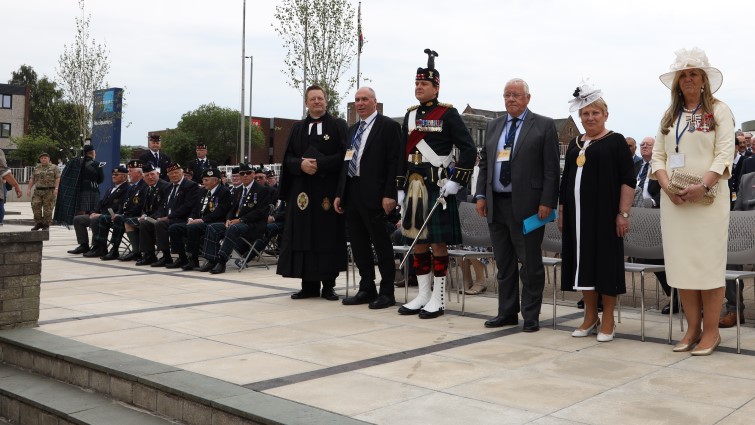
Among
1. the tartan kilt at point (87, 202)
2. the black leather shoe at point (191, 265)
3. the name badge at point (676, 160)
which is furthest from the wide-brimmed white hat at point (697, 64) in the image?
the tartan kilt at point (87, 202)

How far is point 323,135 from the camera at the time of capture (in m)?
7.70

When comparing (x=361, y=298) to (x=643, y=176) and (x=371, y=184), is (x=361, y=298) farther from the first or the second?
(x=643, y=176)

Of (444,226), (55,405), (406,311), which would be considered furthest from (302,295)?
(55,405)

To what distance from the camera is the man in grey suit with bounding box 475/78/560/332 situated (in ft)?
19.7

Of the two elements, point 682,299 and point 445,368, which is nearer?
point 445,368

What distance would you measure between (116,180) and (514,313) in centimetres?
852

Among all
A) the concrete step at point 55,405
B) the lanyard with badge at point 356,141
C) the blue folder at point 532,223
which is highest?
the lanyard with badge at point 356,141

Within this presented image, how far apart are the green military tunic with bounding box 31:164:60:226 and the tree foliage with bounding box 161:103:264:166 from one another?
70228 mm

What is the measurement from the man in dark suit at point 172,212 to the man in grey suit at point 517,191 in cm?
548

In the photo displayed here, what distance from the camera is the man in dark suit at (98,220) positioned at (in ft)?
39.9

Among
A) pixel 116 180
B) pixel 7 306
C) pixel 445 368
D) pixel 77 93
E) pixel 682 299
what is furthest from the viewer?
pixel 77 93

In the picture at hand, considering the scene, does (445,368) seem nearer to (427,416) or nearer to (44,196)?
(427,416)

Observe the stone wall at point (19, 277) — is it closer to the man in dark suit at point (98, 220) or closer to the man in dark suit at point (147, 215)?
the man in dark suit at point (147, 215)

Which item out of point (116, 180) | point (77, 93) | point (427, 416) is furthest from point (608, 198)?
point (77, 93)
